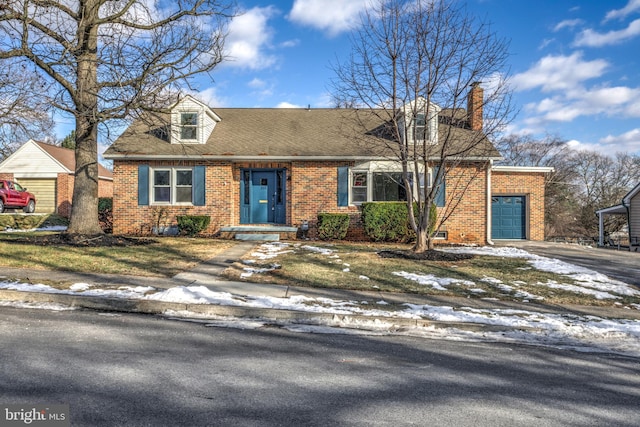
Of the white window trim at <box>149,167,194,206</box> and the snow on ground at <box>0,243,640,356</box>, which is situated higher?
the white window trim at <box>149,167,194,206</box>

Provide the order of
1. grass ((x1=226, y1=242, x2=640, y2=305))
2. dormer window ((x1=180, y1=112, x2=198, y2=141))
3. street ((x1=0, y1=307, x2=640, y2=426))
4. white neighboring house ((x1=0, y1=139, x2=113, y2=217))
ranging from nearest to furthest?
street ((x1=0, y1=307, x2=640, y2=426)) → grass ((x1=226, y1=242, x2=640, y2=305)) → dormer window ((x1=180, y1=112, x2=198, y2=141)) → white neighboring house ((x1=0, y1=139, x2=113, y2=217))

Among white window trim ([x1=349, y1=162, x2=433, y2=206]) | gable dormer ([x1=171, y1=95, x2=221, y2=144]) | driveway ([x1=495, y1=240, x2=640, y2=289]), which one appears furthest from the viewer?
gable dormer ([x1=171, y1=95, x2=221, y2=144])

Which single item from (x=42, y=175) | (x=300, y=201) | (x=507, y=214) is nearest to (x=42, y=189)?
(x=42, y=175)

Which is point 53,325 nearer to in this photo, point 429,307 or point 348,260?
point 429,307

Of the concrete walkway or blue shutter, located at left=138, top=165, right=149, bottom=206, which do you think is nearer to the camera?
the concrete walkway

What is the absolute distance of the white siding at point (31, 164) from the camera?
2666cm

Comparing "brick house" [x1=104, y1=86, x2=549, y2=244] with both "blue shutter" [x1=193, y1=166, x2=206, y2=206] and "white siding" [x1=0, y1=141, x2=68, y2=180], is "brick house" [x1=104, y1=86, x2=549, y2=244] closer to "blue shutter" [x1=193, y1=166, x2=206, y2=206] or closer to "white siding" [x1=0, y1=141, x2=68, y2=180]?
"blue shutter" [x1=193, y1=166, x2=206, y2=206]

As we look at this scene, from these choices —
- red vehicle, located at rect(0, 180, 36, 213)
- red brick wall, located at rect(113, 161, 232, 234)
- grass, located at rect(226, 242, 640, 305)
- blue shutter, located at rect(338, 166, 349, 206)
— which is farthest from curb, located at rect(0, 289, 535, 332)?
red vehicle, located at rect(0, 180, 36, 213)

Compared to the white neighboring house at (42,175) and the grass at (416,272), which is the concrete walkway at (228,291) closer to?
the grass at (416,272)

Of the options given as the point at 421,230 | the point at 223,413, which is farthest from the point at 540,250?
the point at 223,413

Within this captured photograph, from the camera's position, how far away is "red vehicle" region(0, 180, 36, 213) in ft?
71.5

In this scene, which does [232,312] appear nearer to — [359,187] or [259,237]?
[259,237]

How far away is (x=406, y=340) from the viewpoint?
17.2 feet

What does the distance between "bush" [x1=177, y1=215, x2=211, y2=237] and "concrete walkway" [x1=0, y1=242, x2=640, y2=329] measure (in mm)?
7086
